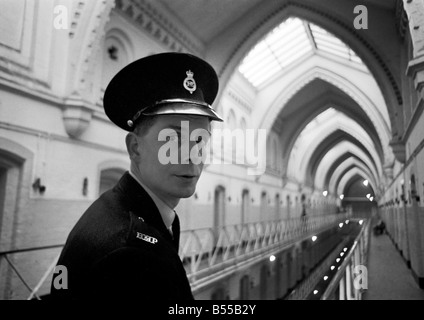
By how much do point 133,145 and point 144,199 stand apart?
0.19 m

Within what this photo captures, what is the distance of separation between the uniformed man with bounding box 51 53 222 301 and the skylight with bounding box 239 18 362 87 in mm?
9844

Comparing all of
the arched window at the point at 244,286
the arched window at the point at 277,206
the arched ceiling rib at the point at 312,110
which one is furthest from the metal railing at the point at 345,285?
the arched window at the point at 277,206

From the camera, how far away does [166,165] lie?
3.30 ft

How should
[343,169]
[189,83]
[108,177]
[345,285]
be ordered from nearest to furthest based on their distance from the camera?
[189,83]
[345,285]
[108,177]
[343,169]

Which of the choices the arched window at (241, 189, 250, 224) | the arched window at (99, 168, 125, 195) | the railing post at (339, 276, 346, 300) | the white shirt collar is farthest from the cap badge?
the arched window at (241, 189, 250, 224)

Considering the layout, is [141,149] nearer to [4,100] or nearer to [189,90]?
[189,90]

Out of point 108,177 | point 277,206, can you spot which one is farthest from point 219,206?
point 277,206

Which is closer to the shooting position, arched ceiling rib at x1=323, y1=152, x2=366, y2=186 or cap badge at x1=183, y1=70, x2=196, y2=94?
cap badge at x1=183, y1=70, x2=196, y2=94

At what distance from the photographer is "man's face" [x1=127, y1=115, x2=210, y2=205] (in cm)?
101

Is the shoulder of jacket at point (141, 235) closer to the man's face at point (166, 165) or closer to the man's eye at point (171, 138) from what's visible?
the man's face at point (166, 165)

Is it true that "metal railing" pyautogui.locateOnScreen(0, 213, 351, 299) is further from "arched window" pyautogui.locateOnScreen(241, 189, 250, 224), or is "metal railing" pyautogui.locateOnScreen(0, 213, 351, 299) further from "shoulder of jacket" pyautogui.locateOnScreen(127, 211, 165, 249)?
"shoulder of jacket" pyautogui.locateOnScreen(127, 211, 165, 249)

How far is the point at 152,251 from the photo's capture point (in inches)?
33.3

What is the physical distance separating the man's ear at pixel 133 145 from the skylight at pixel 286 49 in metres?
9.98

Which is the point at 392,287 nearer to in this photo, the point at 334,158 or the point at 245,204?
the point at 245,204
